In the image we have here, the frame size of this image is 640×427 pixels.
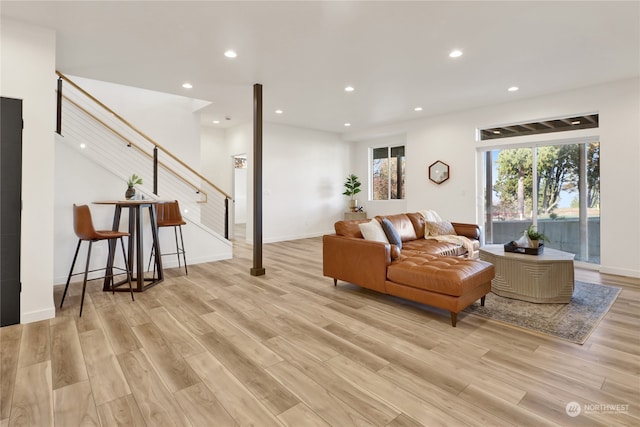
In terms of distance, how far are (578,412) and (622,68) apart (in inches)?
184

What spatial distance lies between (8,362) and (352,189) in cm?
769

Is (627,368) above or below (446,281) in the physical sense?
below

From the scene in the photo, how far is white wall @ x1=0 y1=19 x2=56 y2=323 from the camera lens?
2.81m

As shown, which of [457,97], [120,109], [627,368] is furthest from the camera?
[120,109]

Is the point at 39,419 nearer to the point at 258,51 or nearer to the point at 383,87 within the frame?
the point at 258,51

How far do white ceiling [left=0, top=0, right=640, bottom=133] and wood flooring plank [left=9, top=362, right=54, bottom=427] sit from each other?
2.94 metres

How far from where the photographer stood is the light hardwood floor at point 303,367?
165cm

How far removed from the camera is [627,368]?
6.80ft

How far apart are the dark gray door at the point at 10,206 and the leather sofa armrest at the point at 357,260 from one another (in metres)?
3.04

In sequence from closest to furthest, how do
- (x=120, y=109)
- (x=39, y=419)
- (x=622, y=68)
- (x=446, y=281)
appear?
(x=39, y=419), (x=446, y=281), (x=622, y=68), (x=120, y=109)

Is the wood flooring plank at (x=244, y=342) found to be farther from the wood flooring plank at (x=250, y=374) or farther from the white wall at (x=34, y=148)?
the white wall at (x=34, y=148)

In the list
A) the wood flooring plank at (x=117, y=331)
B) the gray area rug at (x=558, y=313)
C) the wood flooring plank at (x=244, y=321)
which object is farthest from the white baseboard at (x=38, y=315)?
the gray area rug at (x=558, y=313)

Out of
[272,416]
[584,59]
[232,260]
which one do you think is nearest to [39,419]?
[272,416]

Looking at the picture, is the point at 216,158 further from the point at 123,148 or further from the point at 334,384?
the point at 334,384
